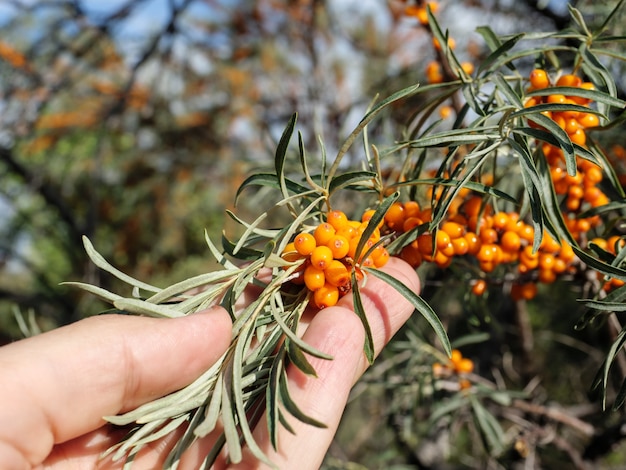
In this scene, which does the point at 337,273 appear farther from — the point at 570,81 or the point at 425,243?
the point at 570,81

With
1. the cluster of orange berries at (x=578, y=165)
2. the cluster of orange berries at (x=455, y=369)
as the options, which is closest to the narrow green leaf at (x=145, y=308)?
the cluster of orange berries at (x=578, y=165)

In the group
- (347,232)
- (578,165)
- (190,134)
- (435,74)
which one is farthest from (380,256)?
(190,134)

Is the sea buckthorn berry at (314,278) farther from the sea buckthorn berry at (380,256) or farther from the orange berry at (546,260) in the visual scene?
the orange berry at (546,260)

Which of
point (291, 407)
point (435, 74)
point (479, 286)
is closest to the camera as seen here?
point (291, 407)

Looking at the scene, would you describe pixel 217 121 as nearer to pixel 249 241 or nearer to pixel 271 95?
pixel 271 95

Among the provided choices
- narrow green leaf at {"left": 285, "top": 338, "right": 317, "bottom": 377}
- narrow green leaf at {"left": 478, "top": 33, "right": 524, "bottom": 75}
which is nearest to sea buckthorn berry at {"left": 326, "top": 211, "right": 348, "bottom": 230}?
narrow green leaf at {"left": 285, "top": 338, "right": 317, "bottom": 377}
